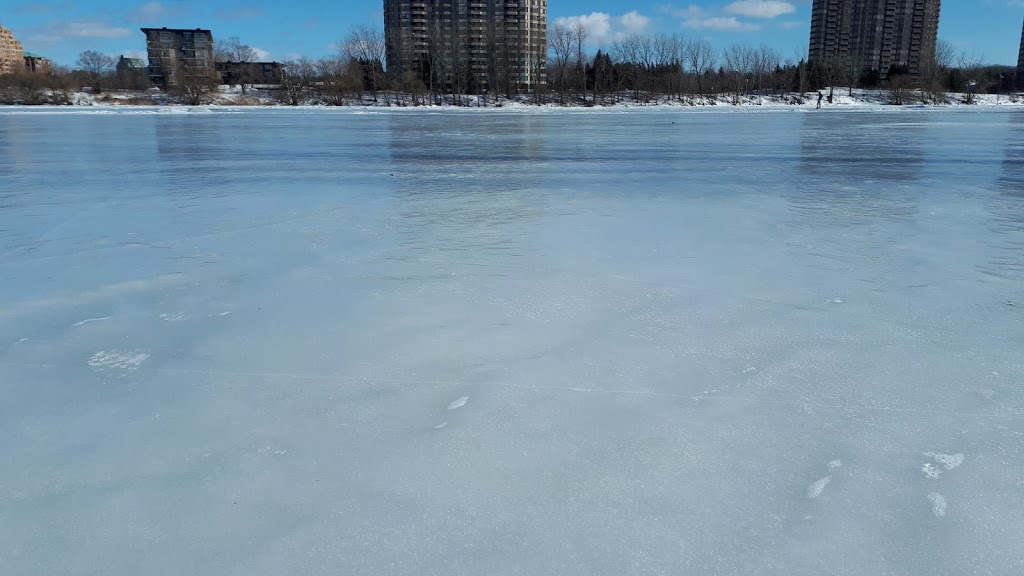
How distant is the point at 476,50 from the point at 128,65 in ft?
136

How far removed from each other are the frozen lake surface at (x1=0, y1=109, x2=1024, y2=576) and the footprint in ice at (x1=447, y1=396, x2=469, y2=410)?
0.02 m

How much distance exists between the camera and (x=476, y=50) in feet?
209

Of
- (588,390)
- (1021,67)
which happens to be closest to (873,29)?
(1021,67)

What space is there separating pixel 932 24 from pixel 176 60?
93.4 metres

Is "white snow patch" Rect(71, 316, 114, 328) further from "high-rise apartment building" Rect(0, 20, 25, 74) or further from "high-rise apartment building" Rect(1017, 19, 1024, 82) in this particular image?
"high-rise apartment building" Rect(0, 20, 25, 74)

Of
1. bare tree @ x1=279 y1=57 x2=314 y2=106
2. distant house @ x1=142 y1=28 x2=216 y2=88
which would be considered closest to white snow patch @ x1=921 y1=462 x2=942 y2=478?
bare tree @ x1=279 y1=57 x2=314 y2=106

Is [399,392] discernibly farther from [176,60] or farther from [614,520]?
[176,60]

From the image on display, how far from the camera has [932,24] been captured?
92188mm

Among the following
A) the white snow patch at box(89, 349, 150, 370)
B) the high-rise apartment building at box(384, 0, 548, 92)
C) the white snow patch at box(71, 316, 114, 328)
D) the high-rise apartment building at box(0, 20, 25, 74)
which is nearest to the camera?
the white snow patch at box(89, 349, 150, 370)

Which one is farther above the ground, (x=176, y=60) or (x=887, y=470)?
(x=176, y=60)

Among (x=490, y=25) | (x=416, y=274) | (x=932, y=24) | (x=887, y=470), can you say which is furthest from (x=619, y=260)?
(x=932, y=24)

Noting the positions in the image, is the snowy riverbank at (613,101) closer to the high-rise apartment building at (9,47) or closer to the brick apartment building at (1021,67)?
the brick apartment building at (1021,67)

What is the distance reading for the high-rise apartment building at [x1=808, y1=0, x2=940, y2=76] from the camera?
291ft

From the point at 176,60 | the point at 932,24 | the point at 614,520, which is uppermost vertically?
the point at 932,24
